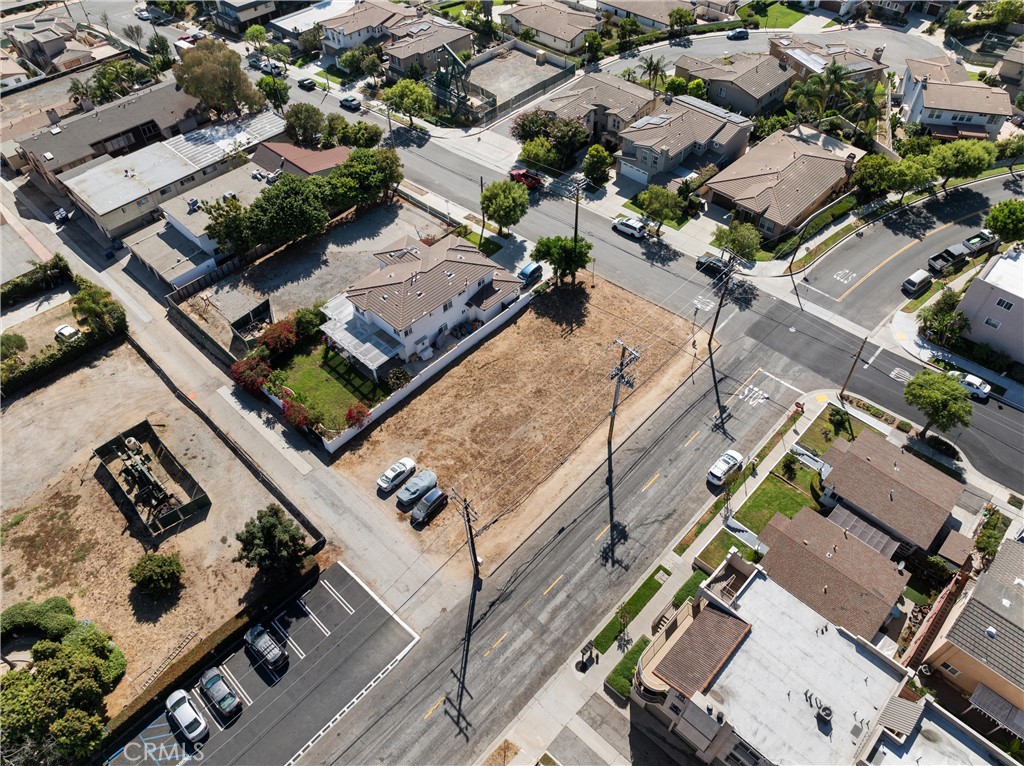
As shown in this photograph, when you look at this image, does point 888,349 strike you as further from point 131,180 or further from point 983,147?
point 131,180

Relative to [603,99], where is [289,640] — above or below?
below

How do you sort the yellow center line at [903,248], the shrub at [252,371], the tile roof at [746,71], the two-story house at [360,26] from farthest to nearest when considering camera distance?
the two-story house at [360,26]
the tile roof at [746,71]
the yellow center line at [903,248]
the shrub at [252,371]

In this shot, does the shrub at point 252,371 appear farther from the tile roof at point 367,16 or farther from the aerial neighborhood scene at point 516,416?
the tile roof at point 367,16

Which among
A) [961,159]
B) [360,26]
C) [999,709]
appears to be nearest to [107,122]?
[360,26]

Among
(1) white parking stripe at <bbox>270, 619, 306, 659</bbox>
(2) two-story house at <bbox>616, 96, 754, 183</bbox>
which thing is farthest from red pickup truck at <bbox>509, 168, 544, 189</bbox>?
(1) white parking stripe at <bbox>270, 619, 306, 659</bbox>

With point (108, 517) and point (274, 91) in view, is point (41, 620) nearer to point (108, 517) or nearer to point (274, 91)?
point (108, 517)

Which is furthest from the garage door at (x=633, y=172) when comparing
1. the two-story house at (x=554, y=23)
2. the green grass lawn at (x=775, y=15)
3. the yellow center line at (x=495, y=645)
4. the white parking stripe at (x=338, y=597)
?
the white parking stripe at (x=338, y=597)

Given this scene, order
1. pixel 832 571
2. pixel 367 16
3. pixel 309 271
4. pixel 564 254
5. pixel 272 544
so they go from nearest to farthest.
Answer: pixel 832 571 → pixel 272 544 → pixel 564 254 → pixel 309 271 → pixel 367 16
